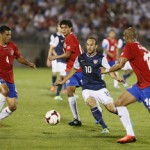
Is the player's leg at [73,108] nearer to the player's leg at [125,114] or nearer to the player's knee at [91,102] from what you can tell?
the player's knee at [91,102]

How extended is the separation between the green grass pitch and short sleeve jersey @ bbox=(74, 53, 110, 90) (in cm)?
92

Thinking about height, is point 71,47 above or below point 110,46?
above

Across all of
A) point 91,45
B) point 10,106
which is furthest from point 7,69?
point 91,45

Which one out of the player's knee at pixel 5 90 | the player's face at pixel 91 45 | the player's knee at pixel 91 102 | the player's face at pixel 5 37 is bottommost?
the player's knee at pixel 91 102

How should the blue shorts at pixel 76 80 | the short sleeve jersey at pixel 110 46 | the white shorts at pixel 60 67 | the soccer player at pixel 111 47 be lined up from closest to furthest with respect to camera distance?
the blue shorts at pixel 76 80
the white shorts at pixel 60 67
the soccer player at pixel 111 47
the short sleeve jersey at pixel 110 46

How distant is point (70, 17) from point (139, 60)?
19825mm

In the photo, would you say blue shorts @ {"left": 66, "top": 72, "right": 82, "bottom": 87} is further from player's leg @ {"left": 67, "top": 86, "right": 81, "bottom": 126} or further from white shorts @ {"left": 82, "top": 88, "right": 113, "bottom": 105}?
white shorts @ {"left": 82, "top": 88, "right": 113, "bottom": 105}

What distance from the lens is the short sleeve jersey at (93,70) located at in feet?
33.4

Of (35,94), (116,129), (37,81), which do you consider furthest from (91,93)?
(37,81)

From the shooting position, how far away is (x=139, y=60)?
29.7ft

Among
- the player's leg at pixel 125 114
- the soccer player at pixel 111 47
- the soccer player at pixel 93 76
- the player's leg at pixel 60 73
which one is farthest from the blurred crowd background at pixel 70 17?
the player's leg at pixel 125 114

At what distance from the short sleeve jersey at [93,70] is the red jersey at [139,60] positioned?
3.80 feet

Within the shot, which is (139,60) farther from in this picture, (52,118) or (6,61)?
(6,61)

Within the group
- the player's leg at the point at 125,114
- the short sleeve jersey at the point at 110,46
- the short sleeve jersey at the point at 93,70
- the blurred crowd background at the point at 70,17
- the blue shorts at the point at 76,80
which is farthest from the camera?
the blurred crowd background at the point at 70,17
